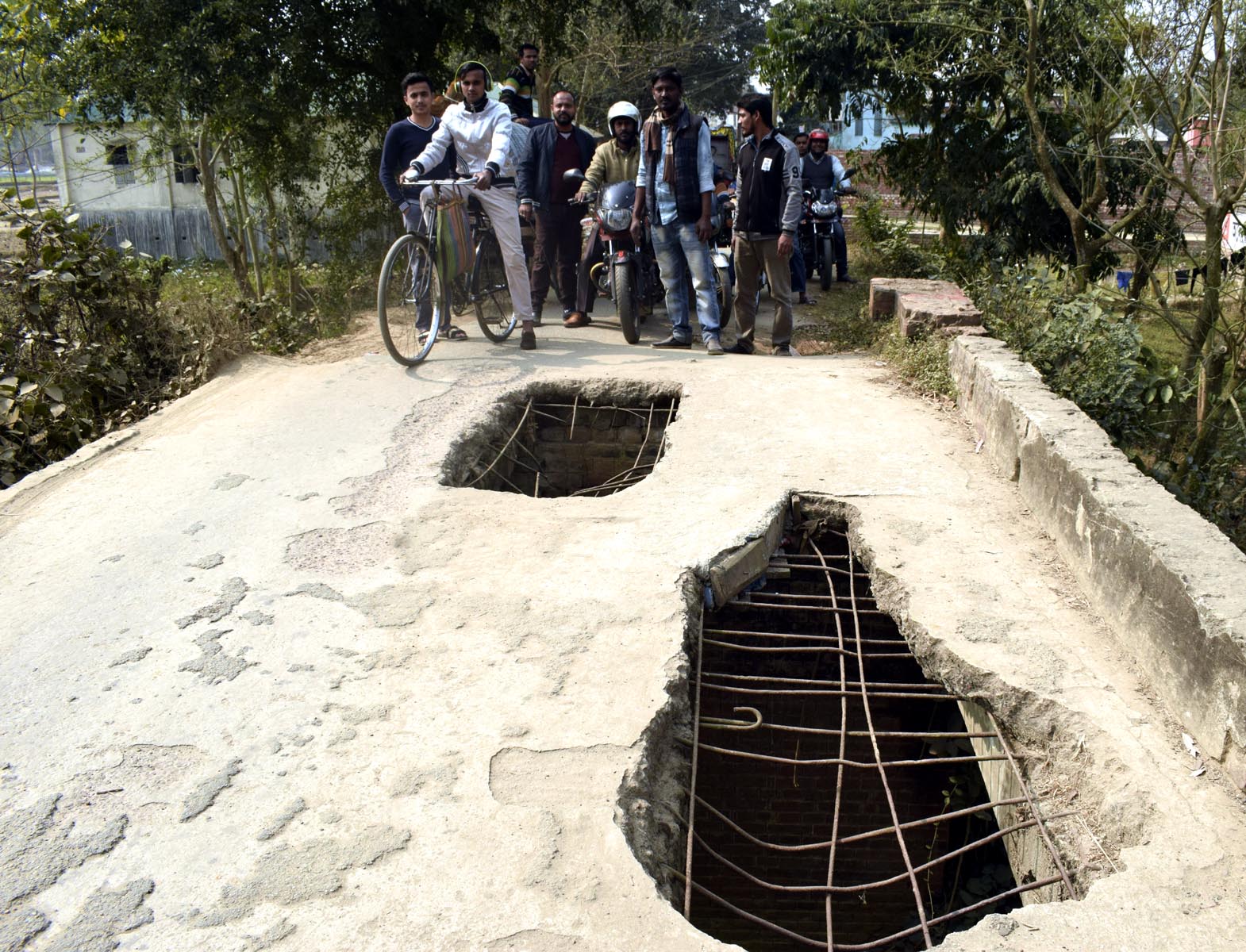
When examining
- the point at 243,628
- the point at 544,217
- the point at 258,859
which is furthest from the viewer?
the point at 544,217

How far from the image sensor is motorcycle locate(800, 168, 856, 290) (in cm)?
1101

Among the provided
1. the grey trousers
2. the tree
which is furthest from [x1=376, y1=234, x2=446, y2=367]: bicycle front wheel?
the tree

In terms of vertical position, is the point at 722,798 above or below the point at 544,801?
below

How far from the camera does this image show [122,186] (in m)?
26.1

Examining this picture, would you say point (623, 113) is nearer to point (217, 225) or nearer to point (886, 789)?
point (886, 789)

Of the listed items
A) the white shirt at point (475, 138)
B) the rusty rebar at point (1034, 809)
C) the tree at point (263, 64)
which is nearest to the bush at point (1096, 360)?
the rusty rebar at point (1034, 809)

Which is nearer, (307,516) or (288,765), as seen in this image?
(288,765)

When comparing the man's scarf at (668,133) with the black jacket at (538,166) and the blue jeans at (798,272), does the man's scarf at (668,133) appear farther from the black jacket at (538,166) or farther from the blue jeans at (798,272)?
the blue jeans at (798,272)

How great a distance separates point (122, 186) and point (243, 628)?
88.6ft

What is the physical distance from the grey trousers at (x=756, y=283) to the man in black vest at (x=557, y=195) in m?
1.43

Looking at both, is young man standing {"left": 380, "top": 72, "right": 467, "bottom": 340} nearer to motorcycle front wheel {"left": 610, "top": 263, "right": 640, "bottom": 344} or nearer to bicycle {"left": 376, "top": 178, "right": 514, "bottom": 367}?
bicycle {"left": 376, "top": 178, "right": 514, "bottom": 367}

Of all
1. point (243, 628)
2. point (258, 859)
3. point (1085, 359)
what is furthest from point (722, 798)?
point (258, 859)

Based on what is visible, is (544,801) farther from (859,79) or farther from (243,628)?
(859,79)

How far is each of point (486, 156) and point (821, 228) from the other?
17.8 feet
